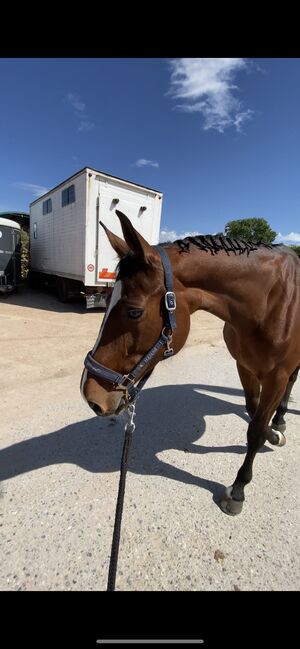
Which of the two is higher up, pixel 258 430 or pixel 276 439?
pixel 258 430

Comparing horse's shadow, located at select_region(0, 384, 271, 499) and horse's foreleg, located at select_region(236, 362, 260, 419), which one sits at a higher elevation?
horse's foreleg, located at select_region(236, 362, 260, 419)

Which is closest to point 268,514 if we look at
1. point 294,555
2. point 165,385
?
point 294,555

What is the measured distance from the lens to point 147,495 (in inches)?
88.2

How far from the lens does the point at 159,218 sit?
1001 cm

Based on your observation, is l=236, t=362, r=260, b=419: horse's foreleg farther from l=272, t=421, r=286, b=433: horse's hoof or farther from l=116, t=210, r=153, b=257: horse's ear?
l=116, t=210, r=153, b=257: horse's ear

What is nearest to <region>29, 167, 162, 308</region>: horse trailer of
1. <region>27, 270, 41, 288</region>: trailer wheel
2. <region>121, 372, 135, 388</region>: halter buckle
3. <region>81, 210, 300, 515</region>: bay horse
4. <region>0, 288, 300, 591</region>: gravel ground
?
<region>27, 270, 41, 288</region>: trailer wheel

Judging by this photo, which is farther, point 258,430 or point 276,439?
point 276,439

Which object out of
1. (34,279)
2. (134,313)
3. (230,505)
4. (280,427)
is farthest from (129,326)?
(34,279)

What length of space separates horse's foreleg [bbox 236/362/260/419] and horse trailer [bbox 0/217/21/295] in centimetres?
1062

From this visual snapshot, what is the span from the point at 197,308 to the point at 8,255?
11537 mm

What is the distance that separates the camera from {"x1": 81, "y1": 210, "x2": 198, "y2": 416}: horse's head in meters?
1.54

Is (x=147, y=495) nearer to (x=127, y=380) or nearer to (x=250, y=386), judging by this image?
(x=127, y=380)

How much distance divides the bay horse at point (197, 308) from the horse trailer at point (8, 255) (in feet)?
35.9
